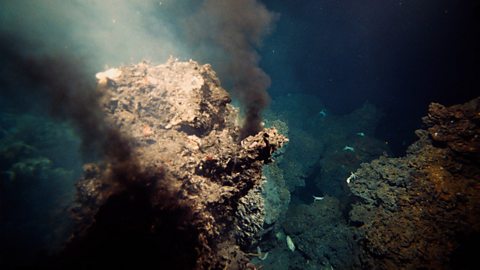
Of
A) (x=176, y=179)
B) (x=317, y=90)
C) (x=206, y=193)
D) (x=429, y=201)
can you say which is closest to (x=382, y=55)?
(x=317, y=90)

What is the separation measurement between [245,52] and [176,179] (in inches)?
246

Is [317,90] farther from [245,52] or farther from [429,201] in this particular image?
[429,201]

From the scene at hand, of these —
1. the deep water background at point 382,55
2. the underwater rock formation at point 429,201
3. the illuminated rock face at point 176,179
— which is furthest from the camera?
the deep water background at point 382,55

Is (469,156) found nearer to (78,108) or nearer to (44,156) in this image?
(78,108)

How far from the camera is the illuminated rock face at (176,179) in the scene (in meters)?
3.06

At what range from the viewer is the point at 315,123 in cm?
2156

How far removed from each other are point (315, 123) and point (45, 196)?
1868cm

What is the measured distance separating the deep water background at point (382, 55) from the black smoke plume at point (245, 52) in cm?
1307

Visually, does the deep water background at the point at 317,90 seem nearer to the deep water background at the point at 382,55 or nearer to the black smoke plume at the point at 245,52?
the deep water background at the point at 382,55

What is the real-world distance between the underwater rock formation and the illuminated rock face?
13.8 feet

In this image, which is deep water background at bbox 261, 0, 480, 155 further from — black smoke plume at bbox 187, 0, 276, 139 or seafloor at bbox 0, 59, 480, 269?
black smoke plume at bbox 187, 0, 276, 139

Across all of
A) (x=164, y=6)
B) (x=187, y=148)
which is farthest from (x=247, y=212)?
(x=164, y=6)

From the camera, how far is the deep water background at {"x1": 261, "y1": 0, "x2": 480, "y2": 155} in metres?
17.1

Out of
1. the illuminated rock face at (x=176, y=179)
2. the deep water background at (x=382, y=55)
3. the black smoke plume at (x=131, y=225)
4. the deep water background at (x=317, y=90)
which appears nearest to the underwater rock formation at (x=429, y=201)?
the deep water background at (x=317, y=90)
